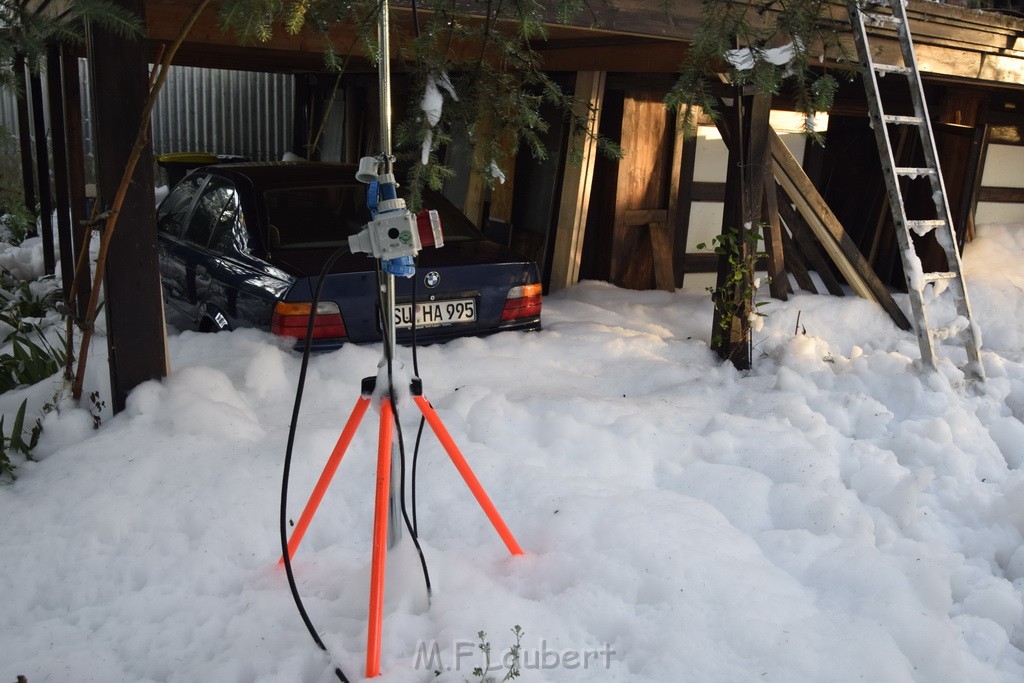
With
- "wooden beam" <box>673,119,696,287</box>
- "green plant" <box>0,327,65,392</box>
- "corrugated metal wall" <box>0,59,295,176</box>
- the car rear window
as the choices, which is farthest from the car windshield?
"corrugated metal wall" <box>0,59,295,176</box>

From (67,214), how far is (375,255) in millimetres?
4937

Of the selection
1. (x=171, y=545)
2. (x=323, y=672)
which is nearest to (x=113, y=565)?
(x=171, y=545)

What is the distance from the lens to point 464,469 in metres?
2.97

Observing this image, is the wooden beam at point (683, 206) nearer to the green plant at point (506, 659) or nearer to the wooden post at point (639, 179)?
the wooden post at point (639, 179)

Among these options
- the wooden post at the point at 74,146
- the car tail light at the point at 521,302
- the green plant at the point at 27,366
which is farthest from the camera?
the wooden post at the point at 74,146

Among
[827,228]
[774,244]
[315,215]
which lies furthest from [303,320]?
[827,228]

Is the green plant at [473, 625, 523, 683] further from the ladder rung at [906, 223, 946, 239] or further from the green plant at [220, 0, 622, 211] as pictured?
the ladder rung at [906, 223, 946, 239]

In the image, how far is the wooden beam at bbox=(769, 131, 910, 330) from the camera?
19.2ft

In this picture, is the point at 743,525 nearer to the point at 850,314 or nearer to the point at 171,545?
the point at 171,545

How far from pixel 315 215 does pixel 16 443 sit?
2.04 m

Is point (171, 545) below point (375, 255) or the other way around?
below

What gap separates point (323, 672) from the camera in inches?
107

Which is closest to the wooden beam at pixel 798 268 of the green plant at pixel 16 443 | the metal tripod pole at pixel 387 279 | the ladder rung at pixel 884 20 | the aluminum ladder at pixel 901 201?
the aluminum ladder at pixel 901 201

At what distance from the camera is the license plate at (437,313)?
4.76 metres
